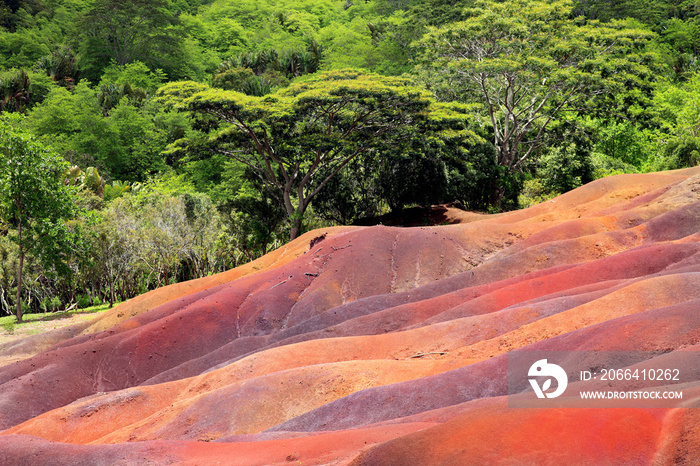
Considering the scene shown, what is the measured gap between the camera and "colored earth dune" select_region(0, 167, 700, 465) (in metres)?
5.70

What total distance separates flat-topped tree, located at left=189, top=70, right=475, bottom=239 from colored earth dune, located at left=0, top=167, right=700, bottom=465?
6350 mm

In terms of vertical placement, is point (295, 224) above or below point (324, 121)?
below

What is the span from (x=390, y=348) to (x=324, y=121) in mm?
17947

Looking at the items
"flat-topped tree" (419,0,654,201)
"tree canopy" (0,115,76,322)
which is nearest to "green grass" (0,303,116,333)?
"tree canopy" (0,115,76,322)

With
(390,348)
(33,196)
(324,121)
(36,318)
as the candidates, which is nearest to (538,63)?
(324,121)

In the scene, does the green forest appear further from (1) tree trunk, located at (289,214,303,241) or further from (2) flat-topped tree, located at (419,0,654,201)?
(1) tree trunk, located at (289,214,303,241)

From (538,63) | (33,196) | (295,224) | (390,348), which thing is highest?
(538,63)

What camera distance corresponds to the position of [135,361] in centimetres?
1609

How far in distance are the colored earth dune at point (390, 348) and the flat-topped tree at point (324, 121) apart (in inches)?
250

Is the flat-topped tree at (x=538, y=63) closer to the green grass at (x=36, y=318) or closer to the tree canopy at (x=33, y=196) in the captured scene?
the tree canopy at (x=33, y=196)

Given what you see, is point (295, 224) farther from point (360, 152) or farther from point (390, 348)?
point (390, 348)

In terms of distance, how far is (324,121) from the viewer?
92.2ft

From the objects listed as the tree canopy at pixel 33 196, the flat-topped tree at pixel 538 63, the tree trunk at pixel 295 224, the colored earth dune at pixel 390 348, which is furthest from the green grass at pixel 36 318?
the flat-topped tree at pixel 538 63

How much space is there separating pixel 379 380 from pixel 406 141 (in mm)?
19462
